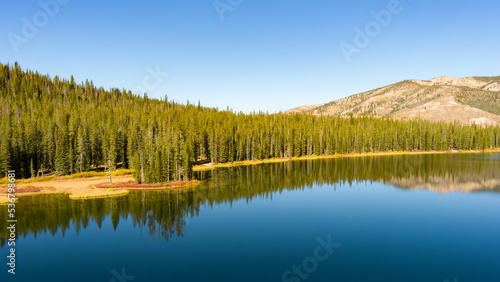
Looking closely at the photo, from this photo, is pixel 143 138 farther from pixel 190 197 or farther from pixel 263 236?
pixel 263 236

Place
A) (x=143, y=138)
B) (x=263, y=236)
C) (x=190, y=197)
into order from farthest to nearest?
(x=143, y=138) < (x=190, y=197) < (x=263, y=236)

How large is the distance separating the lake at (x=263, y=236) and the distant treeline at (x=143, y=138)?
19242 millimetres

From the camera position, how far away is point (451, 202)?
58.2 m

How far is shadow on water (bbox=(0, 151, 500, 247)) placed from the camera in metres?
→ 46.3

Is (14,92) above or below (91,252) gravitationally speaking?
above

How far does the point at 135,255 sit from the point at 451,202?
57.9m

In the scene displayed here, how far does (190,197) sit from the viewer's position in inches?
2491

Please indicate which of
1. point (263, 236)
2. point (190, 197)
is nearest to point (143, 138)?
point (190, 197)

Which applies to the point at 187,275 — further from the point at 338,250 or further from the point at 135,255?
the point at 338,250

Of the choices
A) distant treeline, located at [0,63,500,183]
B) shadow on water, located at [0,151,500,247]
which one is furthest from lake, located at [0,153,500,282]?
distant treeline, located at [0,63,500,183]

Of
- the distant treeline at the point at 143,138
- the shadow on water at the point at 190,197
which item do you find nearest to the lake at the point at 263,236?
the shadow on water at the point at 190,197

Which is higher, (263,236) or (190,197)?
(190,197)

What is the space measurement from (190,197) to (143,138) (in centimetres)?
5499

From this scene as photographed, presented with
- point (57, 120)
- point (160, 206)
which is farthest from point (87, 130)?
point (160, 206)
